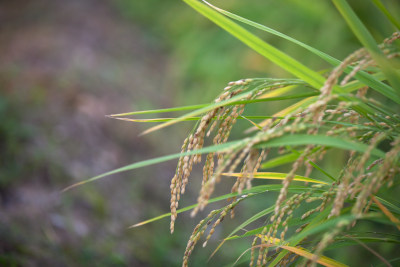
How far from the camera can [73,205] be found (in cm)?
225

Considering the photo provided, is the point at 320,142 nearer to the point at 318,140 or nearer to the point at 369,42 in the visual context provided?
the point at 318,140

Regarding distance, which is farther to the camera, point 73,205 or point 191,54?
point 191,54

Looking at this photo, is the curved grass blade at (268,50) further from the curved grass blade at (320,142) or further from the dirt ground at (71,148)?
the dirt ground at (71,148)

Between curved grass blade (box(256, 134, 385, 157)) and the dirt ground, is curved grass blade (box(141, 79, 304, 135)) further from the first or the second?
the dirt ground

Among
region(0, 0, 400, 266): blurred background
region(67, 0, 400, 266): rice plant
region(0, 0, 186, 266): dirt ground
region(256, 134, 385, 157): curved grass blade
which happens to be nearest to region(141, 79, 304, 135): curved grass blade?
region(67, 0, 400, 266): rice plant

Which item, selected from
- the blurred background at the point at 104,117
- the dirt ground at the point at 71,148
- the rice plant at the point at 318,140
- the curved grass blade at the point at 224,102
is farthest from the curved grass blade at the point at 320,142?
the dirt ground at the point at 71,148

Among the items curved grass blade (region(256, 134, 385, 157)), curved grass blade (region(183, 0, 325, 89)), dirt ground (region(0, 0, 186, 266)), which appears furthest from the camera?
dirt ground (region(0, 0, 186, 266))

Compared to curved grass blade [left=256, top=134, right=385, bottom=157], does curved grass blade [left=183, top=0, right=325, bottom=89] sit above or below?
above

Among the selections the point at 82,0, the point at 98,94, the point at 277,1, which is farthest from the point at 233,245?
the point at 82,0

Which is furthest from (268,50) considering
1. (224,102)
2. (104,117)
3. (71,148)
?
(104,117)

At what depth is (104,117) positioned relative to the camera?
10.8 feet

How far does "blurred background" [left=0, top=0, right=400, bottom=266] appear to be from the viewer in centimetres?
206

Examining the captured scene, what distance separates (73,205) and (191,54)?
2600 millimetres

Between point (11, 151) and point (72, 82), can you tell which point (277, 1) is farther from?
point (11, 151)
